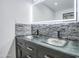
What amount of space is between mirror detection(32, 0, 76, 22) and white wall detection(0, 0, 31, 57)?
40cm

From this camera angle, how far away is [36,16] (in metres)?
2.46

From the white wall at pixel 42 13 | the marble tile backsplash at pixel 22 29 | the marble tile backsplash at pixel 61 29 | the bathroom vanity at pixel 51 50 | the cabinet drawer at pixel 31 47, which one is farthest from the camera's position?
the marble tile backsplash at pixel 22 29

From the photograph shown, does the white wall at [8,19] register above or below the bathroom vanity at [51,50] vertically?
above

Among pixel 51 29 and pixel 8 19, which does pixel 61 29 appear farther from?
pixel 8 19

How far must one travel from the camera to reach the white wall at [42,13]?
2.06 metres

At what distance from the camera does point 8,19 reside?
2.19 meters

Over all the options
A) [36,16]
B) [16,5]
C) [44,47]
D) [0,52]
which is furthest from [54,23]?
[0,52]

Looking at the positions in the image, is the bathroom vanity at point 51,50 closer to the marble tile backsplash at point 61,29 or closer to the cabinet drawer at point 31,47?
the cabinet drawer at point 31,47

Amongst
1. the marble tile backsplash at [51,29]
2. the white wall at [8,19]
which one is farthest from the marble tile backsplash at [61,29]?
the white wall at [8,19]

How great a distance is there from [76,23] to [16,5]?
1439 millimetres

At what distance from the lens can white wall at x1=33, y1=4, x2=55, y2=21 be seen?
2.06 m

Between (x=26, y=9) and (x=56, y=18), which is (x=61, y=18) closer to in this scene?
(x=56, y=18)

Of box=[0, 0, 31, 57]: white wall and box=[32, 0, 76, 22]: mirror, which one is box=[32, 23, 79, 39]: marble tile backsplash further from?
box=[0, 0, 31, 57]: white wall

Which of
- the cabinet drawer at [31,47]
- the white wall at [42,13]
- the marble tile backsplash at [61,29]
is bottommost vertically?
the cabinet drawer at [31,47]
